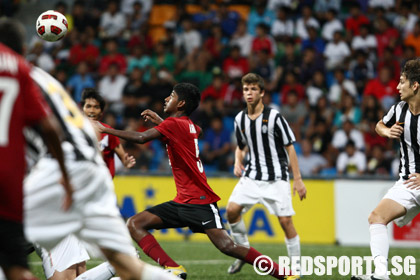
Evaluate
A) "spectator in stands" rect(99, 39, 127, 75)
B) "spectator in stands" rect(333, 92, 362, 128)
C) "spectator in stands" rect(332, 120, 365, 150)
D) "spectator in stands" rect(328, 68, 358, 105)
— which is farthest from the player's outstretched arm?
"spectator in stands" rect(99, 39, 127, 75)

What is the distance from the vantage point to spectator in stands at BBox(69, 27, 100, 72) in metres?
17.5

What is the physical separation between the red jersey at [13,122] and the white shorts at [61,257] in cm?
232

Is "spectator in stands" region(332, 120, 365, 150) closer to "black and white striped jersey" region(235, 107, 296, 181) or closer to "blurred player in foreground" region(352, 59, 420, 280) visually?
"black and white striped jersey" region(235, 107, 296, 181)

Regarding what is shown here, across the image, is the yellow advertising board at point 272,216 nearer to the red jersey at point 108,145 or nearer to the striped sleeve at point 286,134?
the striped sleeve at point 286,134

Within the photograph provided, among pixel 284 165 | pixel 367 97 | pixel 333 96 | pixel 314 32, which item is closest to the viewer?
pixel 284 165

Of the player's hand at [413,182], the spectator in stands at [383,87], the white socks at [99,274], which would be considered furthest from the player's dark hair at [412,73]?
the spectator in stands at [383,87]

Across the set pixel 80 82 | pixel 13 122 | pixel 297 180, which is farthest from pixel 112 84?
pixel 13 122

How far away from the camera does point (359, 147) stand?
14203mm

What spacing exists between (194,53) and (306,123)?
3.68 meters

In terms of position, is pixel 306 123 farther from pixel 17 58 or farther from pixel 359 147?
pixel 17 58

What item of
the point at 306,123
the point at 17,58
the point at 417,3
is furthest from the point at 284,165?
the point at 417,3

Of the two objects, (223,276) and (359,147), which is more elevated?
(359,147)

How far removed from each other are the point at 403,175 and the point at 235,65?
9816 mm

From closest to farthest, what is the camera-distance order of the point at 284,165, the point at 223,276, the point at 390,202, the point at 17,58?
the point at 17,58 < the point at 390,202 < the point at 223,276 < the point at 284,165
